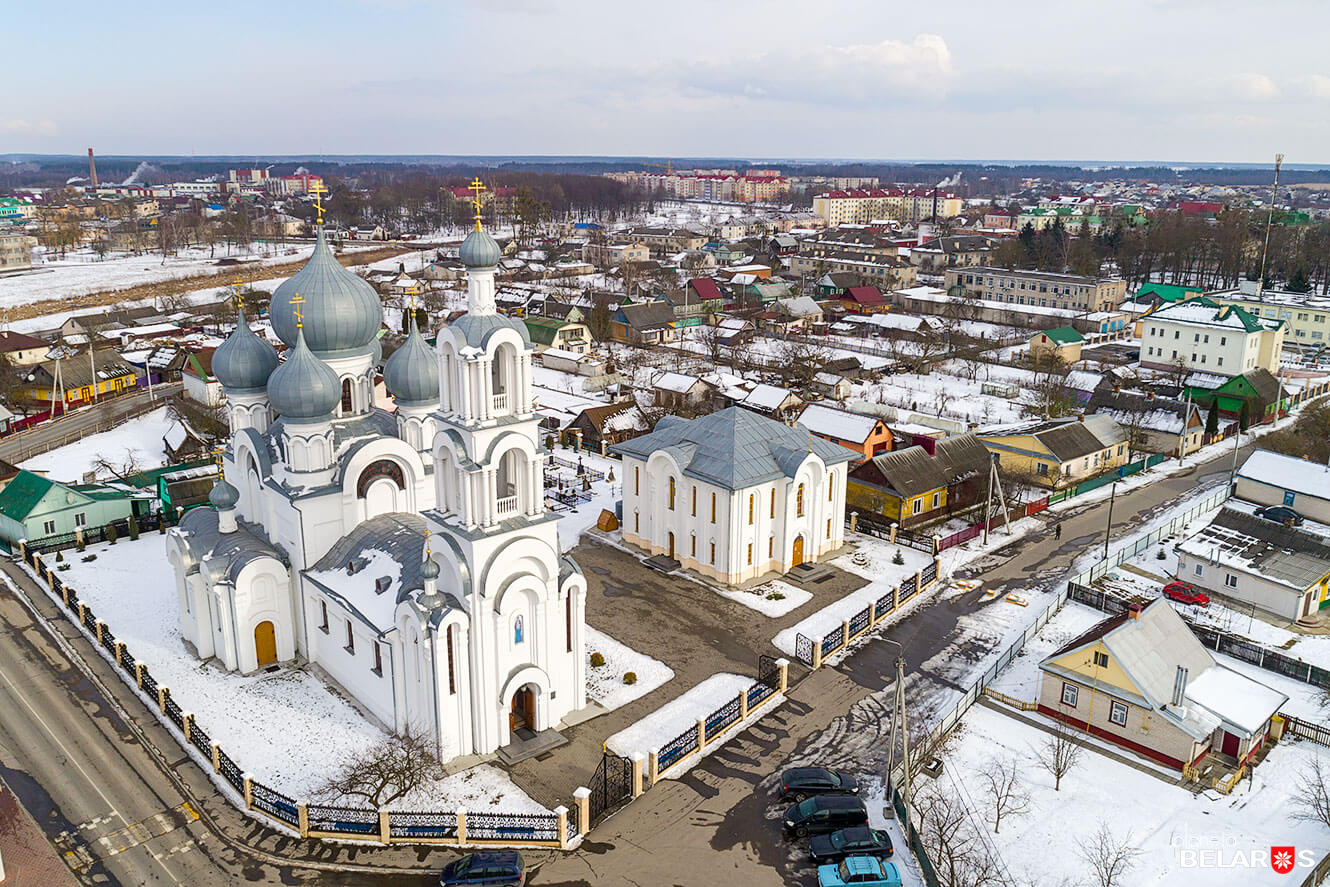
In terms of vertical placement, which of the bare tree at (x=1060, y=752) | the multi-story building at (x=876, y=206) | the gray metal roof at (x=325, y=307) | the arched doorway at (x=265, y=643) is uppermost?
the multi-story building at (x=876, y=206)

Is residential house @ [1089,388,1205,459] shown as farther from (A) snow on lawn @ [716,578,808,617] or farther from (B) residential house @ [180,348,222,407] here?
(B) residential house @ [180,348,222,407]

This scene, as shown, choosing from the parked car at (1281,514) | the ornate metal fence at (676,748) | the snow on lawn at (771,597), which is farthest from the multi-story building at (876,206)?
the ornate metal fence at (676,748)

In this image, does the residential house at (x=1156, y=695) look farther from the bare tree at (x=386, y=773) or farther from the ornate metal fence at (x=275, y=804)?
the ornate metal fence at (x=275, y=804)

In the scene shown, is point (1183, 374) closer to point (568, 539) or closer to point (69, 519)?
point (568, 539)

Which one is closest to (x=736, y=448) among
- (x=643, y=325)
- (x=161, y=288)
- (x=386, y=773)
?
(x=386, y=773)

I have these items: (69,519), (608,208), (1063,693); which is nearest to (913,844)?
(1063,693)

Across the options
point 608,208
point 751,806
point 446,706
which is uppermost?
point 608,208

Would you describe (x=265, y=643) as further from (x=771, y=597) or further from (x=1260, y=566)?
(x=1260, y=566)
